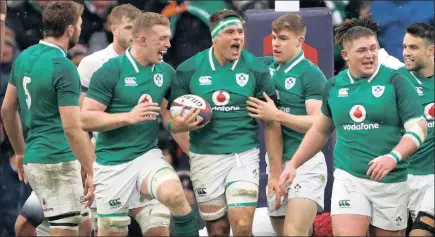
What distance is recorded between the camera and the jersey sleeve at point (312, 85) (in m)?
10.2

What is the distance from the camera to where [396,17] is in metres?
12.7

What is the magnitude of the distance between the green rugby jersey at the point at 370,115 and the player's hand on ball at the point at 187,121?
40.6 inches

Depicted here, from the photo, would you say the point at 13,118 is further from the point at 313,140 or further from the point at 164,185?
the point at 313,140

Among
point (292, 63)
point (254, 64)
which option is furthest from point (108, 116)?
point (292, 63)

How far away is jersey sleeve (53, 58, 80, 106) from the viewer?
9820mm

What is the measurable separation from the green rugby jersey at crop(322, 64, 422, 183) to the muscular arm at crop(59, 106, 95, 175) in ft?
6.39

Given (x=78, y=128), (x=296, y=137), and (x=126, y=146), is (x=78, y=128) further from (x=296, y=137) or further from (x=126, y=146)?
(x=296, y=137)

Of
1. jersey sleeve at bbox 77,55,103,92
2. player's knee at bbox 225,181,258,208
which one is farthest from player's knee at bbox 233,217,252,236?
jersey sleeve at bbox 77,55,103,92

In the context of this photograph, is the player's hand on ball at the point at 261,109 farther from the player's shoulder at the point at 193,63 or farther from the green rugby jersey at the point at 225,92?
the player's shoulder at the point at 193,63

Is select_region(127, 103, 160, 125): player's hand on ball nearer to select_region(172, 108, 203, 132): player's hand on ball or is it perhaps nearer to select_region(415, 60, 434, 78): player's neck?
select_region(172, 108, 203, 132): player's hand on ball

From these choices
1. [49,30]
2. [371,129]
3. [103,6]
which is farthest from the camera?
[103,6]

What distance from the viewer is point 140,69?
9.92 metres

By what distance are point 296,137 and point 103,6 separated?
10.6ft

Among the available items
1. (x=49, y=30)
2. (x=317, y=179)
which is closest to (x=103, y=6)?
(x=49, y=30)
